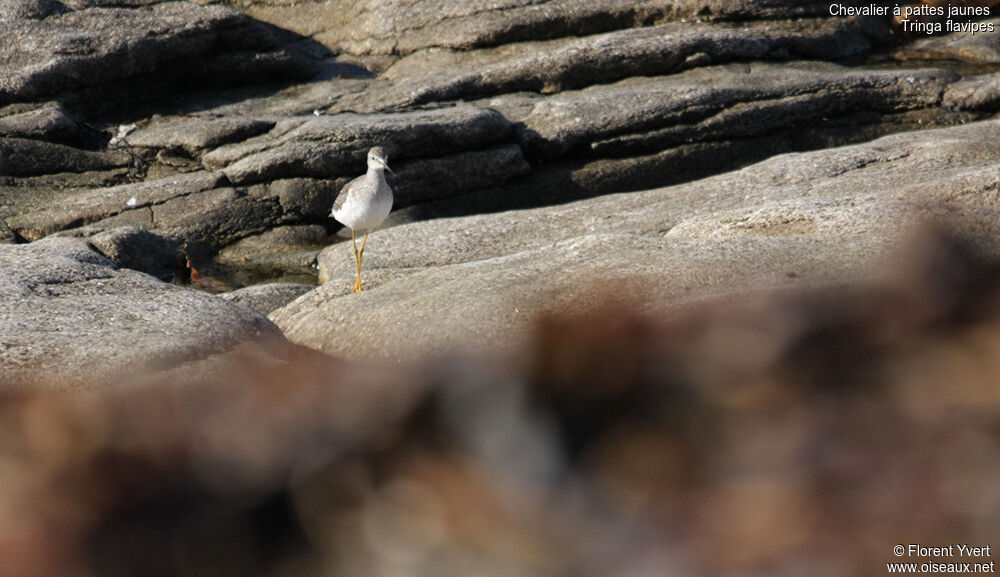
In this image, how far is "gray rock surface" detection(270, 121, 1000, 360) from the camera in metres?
4.68

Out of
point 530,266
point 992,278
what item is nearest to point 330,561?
point 992,278

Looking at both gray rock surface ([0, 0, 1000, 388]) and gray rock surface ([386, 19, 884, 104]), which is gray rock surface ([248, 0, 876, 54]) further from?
gray rock surface ([386, 19, 884, 104])

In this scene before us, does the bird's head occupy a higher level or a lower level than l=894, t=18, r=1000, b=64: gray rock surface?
higher

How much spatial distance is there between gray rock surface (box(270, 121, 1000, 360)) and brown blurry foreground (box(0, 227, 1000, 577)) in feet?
2.70

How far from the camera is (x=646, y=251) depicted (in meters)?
5.56

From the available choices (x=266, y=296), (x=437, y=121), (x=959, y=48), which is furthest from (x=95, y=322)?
(x=959, y=48)

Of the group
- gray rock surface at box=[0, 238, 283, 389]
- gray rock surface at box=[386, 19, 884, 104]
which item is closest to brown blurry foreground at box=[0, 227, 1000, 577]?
gray rock surface at box=[0, 238, 283, 389]

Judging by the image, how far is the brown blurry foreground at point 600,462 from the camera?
2.79 m

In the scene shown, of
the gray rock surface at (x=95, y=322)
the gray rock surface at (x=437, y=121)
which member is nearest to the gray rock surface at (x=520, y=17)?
the gray rock surface at (x=437, y=121)

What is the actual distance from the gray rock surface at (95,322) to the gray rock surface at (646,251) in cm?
66

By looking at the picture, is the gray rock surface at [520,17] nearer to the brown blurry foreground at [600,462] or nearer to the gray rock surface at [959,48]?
the gray rock surface at [959,48]

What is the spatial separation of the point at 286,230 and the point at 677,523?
940 centimetres

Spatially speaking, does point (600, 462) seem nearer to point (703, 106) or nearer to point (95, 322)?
point (95, 322)

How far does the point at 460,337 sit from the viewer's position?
4.49m
